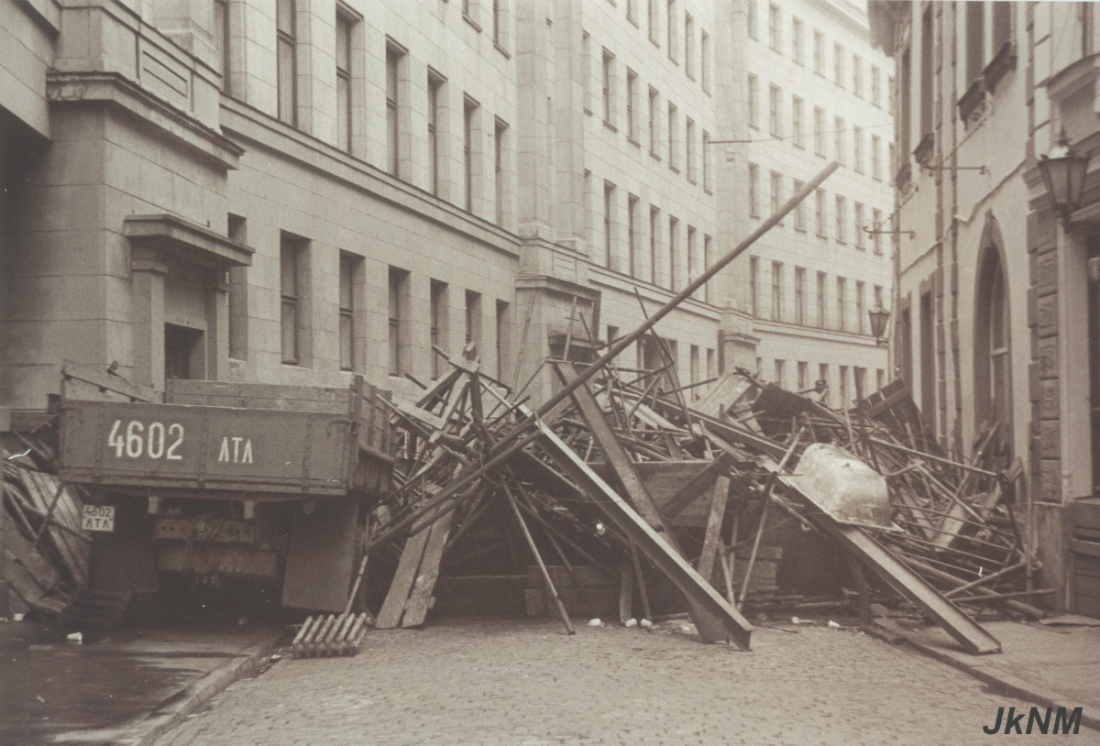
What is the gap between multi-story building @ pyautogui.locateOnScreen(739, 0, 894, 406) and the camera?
52.2 metres

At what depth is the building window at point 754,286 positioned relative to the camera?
53.8 m

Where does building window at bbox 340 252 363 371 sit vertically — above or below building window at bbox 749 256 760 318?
below

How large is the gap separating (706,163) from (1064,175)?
38056mm

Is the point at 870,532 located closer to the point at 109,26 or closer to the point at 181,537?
the point at 181,537

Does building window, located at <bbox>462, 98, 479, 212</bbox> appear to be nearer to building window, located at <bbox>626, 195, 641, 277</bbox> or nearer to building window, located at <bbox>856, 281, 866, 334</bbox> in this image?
building window, located at <bbox>626, 195, 641, 277</bbox>

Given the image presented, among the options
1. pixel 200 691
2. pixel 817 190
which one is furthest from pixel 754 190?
pixel 200 691

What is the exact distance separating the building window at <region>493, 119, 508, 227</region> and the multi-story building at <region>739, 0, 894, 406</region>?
19.7 metres

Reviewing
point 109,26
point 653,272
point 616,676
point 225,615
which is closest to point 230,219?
point 109,26

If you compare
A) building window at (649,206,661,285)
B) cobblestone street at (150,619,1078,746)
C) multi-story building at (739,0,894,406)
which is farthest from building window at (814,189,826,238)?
cobblestone street at (150,619,1078,746)

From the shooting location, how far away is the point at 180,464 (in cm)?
1069

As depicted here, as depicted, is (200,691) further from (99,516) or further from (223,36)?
(223,36)

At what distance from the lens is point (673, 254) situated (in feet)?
150

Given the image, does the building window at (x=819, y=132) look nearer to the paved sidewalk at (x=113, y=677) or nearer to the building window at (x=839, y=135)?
the building window at (x=839, y=135)

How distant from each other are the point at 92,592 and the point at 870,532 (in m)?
7.05
